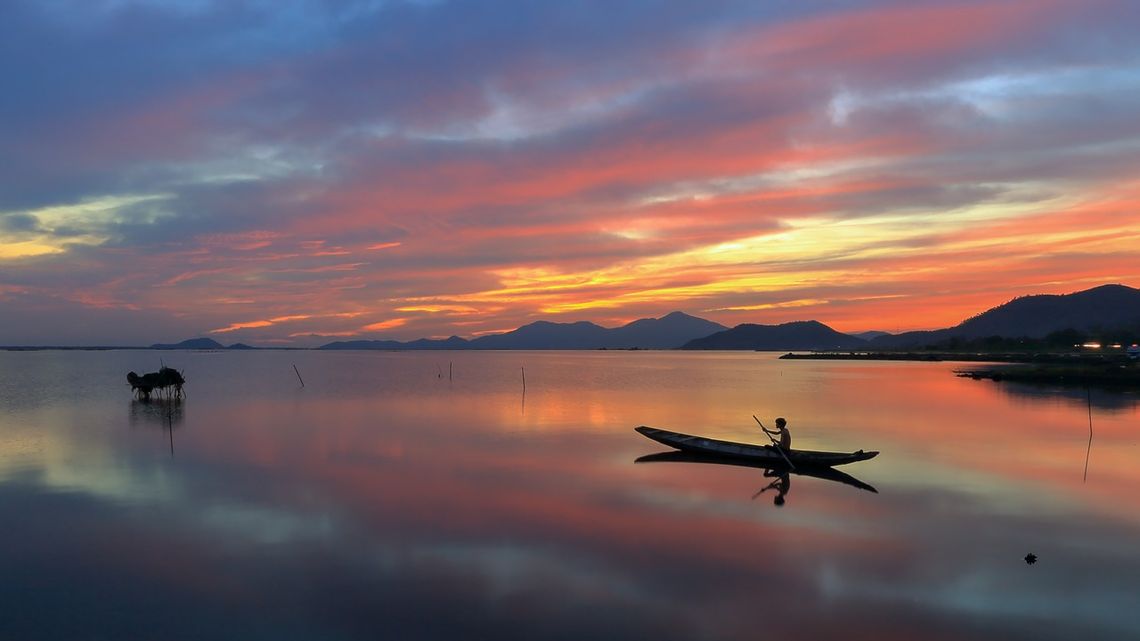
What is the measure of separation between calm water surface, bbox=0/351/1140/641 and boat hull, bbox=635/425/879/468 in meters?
0.73

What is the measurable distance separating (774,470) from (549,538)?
470 inches

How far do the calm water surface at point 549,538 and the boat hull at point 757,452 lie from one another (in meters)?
0.73

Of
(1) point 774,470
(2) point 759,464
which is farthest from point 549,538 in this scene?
(2) point 759,464

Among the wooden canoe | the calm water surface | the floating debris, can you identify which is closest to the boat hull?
the wooden canoe

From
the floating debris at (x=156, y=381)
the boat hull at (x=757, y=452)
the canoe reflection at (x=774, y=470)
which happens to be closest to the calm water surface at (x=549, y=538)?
the canoe reflection at (x=774, y=470)

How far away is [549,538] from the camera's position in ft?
50.8

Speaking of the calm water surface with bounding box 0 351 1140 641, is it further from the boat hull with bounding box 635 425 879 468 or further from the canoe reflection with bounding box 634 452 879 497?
the boat hull with bounding box 635 425 879 468

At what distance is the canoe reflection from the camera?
2150 centimetres

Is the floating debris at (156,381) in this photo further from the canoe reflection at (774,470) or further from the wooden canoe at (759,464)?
the canoe reflection at (774,470)

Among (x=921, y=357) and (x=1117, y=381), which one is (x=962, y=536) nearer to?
(x=1117, y=381)

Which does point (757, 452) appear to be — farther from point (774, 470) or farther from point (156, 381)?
point (156, 381)

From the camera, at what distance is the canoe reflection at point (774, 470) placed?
70.5 ft

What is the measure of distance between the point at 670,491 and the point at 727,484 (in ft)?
8.19

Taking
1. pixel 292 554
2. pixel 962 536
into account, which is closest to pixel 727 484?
pixel 962 536
